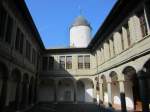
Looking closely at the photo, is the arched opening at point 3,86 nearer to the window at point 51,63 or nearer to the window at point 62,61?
the window at point 51,63

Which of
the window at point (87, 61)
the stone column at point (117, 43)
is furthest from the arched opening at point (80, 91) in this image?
the stone column at point (117, 43)

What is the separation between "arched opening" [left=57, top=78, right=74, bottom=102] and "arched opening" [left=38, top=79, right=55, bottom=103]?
→ 1.07m

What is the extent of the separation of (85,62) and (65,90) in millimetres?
5414

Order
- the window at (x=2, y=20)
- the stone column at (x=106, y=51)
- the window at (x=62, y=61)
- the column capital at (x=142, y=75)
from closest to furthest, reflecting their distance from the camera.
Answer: the column capital at (x=142, y=75)
the window at (x=2, y=20)
the stone column at (x=106, y=51)
the window at (x=62, y=61)

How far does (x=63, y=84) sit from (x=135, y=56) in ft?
54.2

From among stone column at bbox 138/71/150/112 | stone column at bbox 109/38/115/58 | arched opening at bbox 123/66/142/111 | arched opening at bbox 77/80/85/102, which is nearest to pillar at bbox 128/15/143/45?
stone column at bbox 138/71/150/112

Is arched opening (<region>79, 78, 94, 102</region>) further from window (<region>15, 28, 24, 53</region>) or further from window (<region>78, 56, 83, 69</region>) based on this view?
window (<region>15, 28, 24, 53</region>)

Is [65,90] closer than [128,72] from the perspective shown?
No

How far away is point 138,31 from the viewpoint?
33.6 ft

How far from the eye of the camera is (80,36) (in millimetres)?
31438

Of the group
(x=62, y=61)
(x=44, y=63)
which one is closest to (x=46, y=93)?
(x=44, y=63)

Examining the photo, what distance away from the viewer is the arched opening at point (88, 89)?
23737 millimetres

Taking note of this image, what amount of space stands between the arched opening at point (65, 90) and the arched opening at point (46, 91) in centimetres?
107

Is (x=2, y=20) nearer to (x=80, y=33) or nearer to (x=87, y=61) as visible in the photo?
(x=87, y=61)
